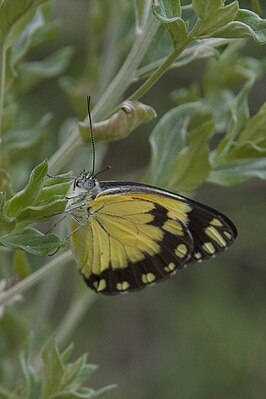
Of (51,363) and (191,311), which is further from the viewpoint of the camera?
(191,311)

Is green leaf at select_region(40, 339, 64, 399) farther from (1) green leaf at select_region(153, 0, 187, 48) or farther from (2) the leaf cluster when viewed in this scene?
(1) green leaf at select_region(153, 0, 187, 48)

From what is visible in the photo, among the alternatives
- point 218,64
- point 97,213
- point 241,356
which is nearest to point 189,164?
point 97,213

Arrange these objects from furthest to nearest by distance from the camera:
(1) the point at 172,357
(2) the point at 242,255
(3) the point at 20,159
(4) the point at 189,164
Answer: (2) the point at 242,255 < (1) the point at 172,357 < (3) the point at 20,159 < (4) the point at 189,164

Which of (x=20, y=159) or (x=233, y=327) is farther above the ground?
(x=20, y=159)

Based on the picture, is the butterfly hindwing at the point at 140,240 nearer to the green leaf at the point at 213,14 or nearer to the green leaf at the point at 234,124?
the green leaf at the point at 234,124

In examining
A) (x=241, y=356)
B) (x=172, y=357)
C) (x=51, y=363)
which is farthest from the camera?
(x=172, y=357)

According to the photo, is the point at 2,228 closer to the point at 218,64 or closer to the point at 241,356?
the point at 218,64

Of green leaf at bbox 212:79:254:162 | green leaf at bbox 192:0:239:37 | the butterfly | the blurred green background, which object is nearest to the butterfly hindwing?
the butterfly
